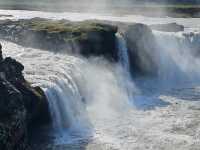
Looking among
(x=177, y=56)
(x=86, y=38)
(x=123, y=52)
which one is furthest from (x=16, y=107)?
(x=177, y=56)

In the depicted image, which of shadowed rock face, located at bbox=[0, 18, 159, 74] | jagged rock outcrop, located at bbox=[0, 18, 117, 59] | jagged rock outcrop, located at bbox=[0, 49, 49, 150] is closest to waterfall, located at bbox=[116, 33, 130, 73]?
shadowed rock face, located at bbox=[0, 18, 159, 74]

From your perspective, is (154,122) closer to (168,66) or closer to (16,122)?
(16,122)

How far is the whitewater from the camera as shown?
28578mm

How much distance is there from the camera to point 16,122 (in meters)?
23.2

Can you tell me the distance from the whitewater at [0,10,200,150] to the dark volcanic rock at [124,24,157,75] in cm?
147

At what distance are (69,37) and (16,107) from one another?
21.2 metres

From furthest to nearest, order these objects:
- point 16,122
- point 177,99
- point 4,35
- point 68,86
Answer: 1. point 4,35
2. point 177,99
3. point 68,86
4. point 16,122

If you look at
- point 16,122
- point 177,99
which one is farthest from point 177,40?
point 16,122

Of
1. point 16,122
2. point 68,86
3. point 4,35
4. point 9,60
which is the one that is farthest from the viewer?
point 4,35

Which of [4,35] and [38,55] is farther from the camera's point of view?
[4,35]

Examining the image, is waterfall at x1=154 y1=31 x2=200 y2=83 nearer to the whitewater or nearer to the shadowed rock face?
the whitewater

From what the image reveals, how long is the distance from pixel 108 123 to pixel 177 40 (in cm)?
2531

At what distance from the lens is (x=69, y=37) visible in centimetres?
4459

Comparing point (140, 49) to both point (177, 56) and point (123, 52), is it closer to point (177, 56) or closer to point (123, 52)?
point (123, 52)
